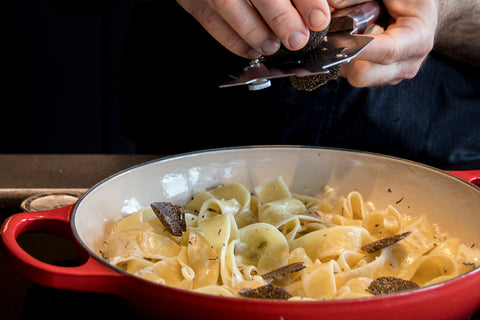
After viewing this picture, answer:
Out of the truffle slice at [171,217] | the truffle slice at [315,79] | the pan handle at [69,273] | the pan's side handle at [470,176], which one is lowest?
the truffle slice at [171,217]

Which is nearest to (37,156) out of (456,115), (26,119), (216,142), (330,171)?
(216,142)

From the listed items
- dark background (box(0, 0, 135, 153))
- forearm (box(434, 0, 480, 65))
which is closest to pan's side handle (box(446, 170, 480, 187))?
forearm (box(434, 0, 480, 65))

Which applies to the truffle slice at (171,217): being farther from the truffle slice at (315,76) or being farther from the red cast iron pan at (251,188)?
the truffle slice at (315,76)

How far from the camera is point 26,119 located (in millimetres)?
3551

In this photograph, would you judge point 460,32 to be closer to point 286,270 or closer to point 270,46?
point 270,46

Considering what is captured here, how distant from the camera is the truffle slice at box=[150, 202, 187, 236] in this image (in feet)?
3.61

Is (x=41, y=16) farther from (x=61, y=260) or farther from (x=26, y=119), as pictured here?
(x=61, y=260)

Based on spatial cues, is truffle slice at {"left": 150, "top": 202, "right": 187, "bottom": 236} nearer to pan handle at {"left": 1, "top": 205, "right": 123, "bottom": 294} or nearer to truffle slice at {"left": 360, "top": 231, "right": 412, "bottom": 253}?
pan handle at {"left": 1, "top": 205, "right": 123, "bottom": 294}

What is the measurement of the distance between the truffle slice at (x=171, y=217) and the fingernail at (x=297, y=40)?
43 cm

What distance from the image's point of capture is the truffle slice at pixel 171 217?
1100 millimetres

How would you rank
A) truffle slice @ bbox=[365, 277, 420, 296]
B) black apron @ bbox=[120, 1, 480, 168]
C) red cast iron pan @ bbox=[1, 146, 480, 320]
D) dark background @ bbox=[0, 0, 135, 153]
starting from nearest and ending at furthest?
red cast iron pan @ bbox=[1, 146, 480, 320] → truffle slice @ bbox=[365, 277, 420, 296] → black apron @ bbox=[120, 1, 480, 168] → dark background @ bbox=[0, 0, 135, 153]

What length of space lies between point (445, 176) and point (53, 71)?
9.87 ft

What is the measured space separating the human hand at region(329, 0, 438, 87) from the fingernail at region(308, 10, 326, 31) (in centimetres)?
23

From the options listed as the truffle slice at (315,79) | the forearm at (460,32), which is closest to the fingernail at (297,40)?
the truffle slice at (315,79)
